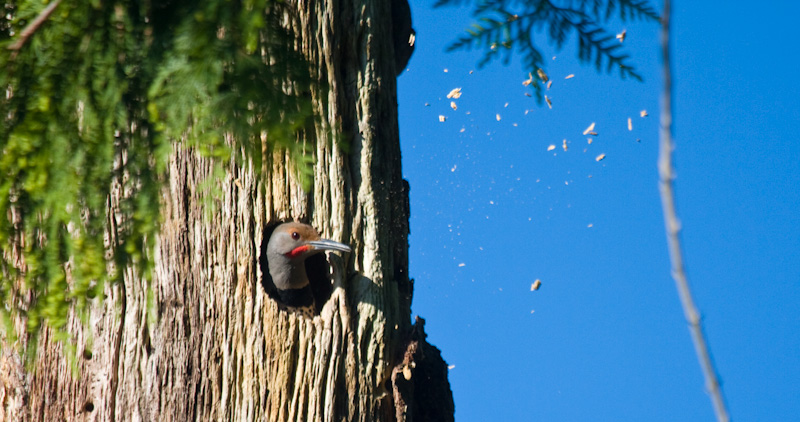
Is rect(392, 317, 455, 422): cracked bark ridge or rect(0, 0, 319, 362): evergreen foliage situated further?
rect(392, 317, 455, 422): cracked bark ridge

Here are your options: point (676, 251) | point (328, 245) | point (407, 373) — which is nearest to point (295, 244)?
point (328, 245)

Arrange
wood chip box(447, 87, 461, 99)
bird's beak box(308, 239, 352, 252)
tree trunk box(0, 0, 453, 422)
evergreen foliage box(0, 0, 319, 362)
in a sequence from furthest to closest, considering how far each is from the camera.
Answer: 1. wood chip box(447, 87, 461, 99)
2. bird's beak box(308, 239, 352, 252)
3. tree trunk box(0, 0, 453, 422)
4. evergreen foliage box(0, 0, 319, 362)

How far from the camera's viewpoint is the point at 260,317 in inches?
157

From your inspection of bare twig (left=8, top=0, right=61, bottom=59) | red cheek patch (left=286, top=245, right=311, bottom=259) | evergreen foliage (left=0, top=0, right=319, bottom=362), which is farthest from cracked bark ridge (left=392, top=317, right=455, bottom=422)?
bare twig (left=8, top=0, right=61, bottom=59)

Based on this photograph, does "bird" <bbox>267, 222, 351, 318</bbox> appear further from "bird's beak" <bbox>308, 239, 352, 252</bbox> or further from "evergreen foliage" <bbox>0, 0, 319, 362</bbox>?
"evergreen foliage" <bbox>0, 0, 319, 362</bbox>

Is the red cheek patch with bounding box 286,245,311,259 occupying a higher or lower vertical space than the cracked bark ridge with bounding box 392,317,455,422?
higher

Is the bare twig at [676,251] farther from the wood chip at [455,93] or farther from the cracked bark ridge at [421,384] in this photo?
the wood chip at [455,93]

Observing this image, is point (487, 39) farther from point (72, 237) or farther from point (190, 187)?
point (190, 187)

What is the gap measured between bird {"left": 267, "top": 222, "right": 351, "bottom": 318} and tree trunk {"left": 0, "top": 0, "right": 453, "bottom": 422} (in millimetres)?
68

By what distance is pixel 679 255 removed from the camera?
1191 millimetres

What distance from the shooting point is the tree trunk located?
3.92m

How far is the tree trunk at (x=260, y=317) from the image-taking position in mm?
3922

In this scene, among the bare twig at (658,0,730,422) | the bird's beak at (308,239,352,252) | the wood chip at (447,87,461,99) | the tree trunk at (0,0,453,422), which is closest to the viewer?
the bare twig at (658,0,730,422)

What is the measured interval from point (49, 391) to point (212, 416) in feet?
2.86
